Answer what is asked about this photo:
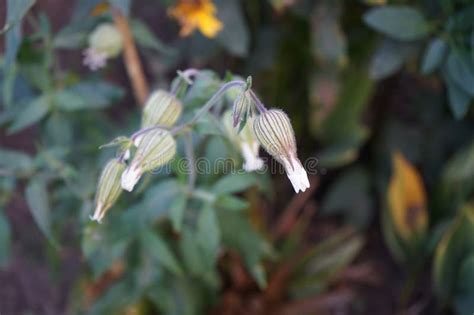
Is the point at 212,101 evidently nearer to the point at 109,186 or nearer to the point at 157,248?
the point at 109,186

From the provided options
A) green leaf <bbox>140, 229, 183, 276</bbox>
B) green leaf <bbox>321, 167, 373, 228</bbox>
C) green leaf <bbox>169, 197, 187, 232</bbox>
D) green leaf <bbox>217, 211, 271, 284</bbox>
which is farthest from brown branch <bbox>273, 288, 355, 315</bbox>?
green leaf <bbox>169, 197, 187, 232</bbox>

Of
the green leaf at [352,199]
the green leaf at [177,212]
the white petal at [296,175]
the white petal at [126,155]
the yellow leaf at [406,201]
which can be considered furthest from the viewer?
the green leaf at [352,199]

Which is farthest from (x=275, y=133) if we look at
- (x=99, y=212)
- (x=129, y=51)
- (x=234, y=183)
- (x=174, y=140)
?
(x=129, y=51)

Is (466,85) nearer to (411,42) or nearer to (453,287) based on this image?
(411,42)

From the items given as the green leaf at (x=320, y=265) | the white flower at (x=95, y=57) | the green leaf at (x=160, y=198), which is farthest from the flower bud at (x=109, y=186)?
the green leaf at (x=320, y=265)

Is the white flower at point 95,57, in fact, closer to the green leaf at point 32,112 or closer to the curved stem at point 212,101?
the green leaf at point 32,112
